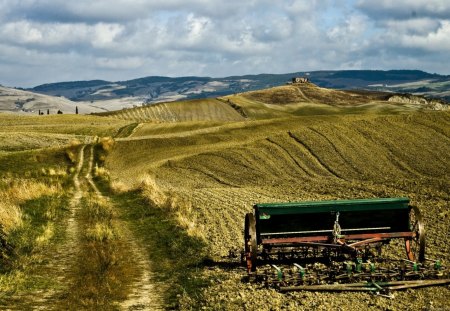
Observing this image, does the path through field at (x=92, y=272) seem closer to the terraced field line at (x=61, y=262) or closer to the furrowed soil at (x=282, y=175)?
the terraced field line at (x=61, y=262)

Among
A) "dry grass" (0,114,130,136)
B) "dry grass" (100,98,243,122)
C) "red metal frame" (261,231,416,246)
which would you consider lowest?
"red metal frame" (261,231,416,246)

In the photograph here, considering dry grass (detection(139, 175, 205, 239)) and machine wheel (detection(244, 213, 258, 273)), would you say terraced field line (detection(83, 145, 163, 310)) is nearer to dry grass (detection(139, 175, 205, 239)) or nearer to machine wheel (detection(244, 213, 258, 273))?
dry grass (detection(139, 175, 205, 239))

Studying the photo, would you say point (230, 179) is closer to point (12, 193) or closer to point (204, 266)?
point (12, 193)

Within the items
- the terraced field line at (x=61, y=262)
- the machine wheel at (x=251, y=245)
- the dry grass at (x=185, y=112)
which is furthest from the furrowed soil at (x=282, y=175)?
the dry grass at (x=185, y=112)

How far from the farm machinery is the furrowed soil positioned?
81 cm

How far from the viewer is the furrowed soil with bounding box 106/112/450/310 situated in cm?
1221

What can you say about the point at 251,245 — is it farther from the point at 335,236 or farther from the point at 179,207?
the point at 179,207

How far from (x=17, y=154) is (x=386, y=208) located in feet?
153

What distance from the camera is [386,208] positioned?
563 inches

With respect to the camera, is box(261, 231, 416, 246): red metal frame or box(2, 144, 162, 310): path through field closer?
box(2, 144, 162, 310): path through field

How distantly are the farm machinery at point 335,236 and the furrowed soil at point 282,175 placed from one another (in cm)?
81

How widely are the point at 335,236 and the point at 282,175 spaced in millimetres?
29790

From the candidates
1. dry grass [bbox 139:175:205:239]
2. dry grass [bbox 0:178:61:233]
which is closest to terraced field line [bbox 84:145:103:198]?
dry grass [bbox 0:178:61:233]

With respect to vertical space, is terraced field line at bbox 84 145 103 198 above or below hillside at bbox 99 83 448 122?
below
